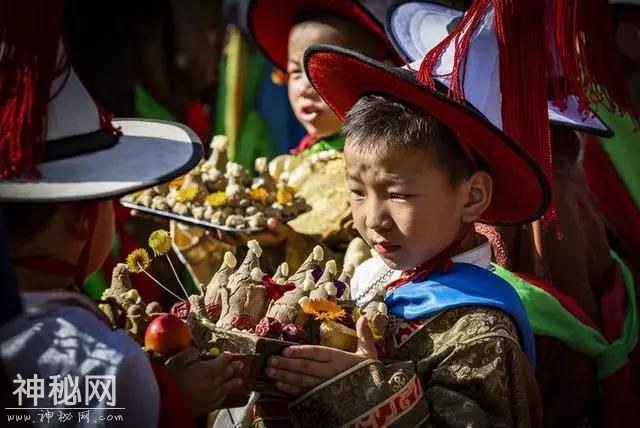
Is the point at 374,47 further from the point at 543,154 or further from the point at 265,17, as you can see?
the point at 543,154

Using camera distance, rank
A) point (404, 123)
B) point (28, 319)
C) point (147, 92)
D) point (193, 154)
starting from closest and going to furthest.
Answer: point (28, 319)
point (193, 154)
point (404, 123)
point (147, 92)

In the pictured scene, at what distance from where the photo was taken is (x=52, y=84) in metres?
2.40

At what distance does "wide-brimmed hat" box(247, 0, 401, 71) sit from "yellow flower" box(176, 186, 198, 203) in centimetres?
81

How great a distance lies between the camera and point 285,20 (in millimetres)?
4617

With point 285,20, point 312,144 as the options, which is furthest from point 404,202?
point 285,20

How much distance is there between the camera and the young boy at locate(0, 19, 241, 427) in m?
2.26

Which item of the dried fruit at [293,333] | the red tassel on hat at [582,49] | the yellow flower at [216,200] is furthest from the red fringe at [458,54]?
the yellow flower at [216,200]

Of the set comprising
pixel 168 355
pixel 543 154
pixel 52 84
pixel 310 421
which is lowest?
pixel 310 421

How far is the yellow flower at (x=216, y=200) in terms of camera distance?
4.04 m

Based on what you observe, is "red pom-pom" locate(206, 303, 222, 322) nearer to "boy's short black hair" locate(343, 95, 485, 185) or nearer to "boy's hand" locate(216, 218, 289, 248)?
"boy's short black hair" locate(343, 95, 485, 185)

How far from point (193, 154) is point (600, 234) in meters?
2.03

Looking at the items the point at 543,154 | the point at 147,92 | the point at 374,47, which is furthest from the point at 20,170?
the point at 147,92

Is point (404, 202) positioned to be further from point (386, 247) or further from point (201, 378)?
point (201, 378)

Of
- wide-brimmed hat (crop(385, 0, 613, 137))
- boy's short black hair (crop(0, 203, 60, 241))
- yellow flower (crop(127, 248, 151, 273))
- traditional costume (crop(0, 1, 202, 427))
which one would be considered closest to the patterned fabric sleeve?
traditional costume (crop(0, 1, 202, 427))
